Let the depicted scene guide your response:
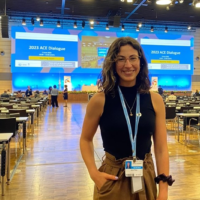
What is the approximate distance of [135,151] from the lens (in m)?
1.05

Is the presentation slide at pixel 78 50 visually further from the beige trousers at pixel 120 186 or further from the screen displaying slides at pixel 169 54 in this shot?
the beige trousers at pixel 120 186

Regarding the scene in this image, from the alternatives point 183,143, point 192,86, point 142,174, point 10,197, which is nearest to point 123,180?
point 142,174

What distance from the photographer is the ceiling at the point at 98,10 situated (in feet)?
49.1

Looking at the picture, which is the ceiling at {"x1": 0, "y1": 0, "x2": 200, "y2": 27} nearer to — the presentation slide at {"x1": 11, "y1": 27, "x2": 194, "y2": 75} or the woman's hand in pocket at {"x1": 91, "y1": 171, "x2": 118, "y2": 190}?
the presentation slide at {"x1": 11, "y1": 27, "x2": 194, "y2": 75}

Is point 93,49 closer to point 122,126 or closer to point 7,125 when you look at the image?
point 7,125

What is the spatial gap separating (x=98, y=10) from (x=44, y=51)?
506 cm

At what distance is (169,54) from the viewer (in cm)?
1923

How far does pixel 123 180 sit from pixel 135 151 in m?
0.14

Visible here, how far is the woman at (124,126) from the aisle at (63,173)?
1.82 metres

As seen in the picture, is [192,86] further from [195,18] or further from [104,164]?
[104,164]

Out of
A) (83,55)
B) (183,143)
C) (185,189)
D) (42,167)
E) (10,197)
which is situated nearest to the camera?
(10,197)

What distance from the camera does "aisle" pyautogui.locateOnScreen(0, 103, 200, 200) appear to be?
2.80m

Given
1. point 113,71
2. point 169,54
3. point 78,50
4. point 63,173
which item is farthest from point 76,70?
point 113,71

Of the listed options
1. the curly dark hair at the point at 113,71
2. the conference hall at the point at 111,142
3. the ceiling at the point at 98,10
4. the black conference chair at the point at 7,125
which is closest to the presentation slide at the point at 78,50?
the ceiling at the point at 98,10
